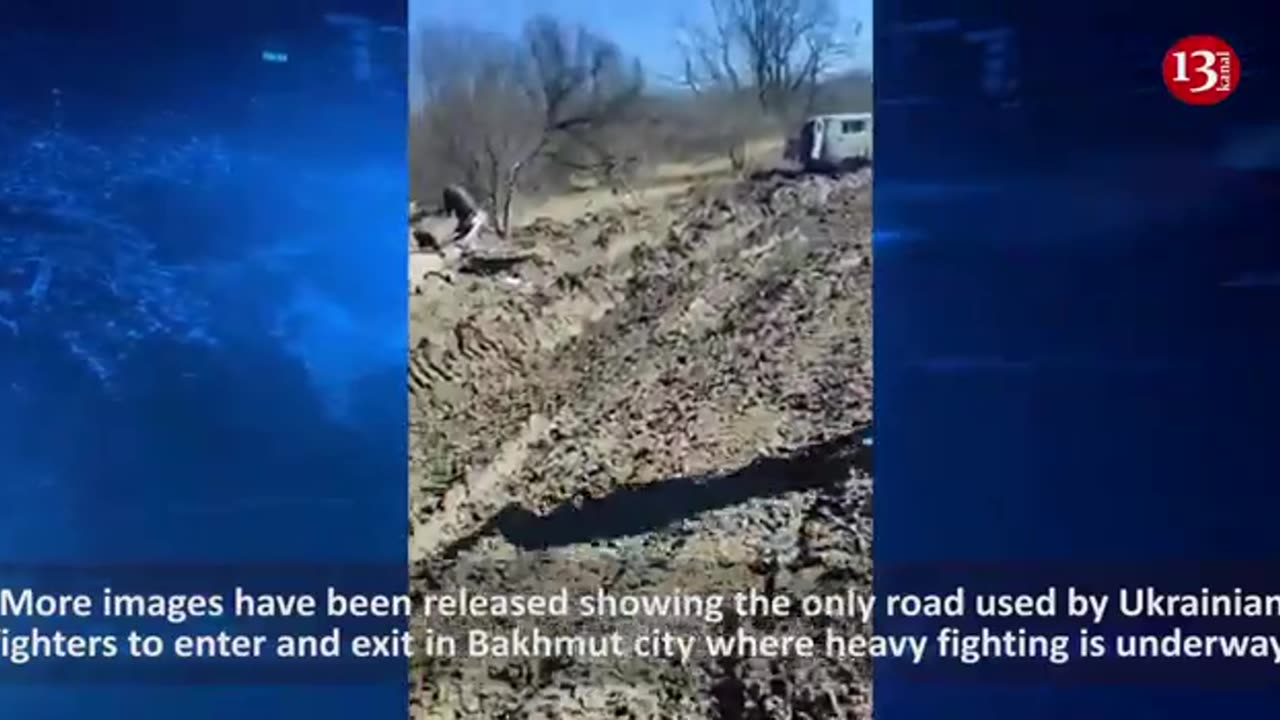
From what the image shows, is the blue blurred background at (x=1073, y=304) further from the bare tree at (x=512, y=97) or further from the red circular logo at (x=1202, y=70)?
the bare tree at (x=512, y=97)

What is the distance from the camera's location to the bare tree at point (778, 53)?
1378 millimetres

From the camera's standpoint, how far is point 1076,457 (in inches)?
54.7

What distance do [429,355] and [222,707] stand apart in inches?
Answer: 16.0

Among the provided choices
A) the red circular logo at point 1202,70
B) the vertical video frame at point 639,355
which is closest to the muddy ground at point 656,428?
the vertical video frame at point 639,355

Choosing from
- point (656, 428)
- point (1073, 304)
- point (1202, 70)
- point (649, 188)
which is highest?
point (1202, 70)

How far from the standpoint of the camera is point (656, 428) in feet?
4.59

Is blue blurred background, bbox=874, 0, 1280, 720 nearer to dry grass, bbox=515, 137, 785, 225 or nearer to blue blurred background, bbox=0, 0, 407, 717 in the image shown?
dry grass, bbox=515, 137, 785, 225

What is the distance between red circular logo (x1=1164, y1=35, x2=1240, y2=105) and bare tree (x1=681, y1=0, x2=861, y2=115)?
0.31 meters

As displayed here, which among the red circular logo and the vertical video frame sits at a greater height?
the red circular logo

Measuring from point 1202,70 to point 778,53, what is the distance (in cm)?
41

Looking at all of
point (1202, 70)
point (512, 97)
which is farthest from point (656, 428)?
point (1202, 70)

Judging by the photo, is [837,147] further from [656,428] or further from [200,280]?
[200,280]

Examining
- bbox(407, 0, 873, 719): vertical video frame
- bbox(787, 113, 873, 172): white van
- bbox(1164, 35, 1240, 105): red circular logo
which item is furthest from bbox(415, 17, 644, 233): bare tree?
bbox(1164, 35, 1240, 105): red circular logo

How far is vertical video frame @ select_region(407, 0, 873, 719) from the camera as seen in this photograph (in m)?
1.38
